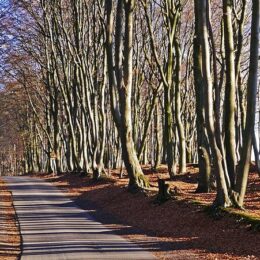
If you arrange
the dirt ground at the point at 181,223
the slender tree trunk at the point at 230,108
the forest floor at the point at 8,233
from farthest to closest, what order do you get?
the slender tree trunk at the point at 230,108
the forest floor at the point at 8,233
the dirt ground at the point at 181,223

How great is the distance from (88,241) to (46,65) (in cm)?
2882

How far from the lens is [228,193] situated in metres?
14.4

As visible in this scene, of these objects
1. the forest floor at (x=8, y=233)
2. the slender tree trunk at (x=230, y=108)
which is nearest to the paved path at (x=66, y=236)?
the forest floor at (x=8, y=233)

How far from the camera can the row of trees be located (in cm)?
1456

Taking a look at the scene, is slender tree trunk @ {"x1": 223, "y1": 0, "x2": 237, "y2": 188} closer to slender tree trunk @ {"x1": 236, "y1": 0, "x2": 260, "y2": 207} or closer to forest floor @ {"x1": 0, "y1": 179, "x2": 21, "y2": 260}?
slender tree trunk @ {"x1": 236, "y1": 0, "x2": 260, "y2": 207}

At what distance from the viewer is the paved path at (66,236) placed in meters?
10.9

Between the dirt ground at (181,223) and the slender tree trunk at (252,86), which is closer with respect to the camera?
the dirt ground at (181,223)

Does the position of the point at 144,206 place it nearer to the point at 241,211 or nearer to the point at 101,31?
the point at 241,211

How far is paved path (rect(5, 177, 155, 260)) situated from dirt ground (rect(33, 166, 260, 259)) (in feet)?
1.80

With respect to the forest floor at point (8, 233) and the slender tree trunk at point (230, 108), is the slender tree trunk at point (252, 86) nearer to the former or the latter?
the slender tree trunk at point (230, 108)

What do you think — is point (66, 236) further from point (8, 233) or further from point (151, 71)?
point (151, 71)

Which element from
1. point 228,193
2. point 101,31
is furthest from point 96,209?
point 101,31

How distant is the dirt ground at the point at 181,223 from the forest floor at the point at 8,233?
2.93 m

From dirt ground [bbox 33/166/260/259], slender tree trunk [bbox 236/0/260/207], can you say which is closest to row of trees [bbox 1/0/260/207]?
slender tree trunk [bbox 236/0/260/207]
